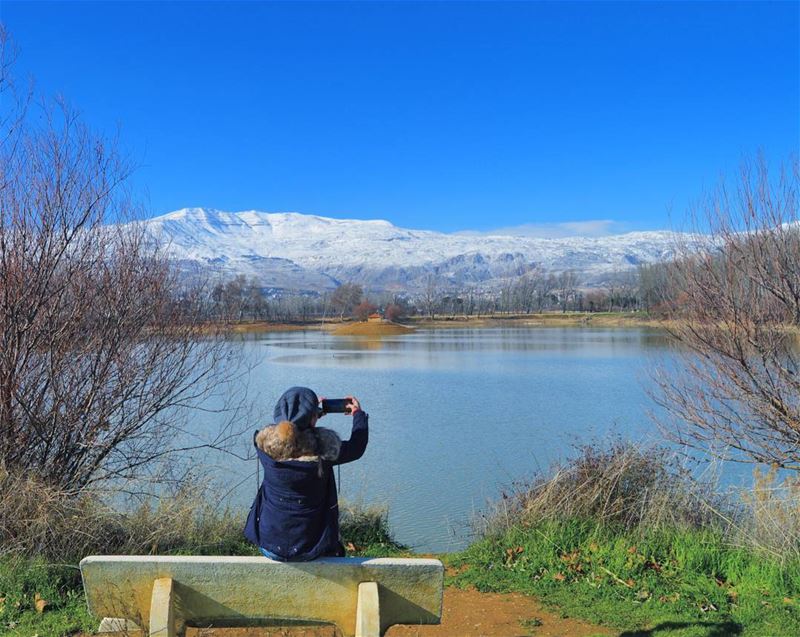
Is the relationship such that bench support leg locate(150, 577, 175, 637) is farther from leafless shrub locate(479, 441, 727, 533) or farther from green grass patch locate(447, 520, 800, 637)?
leafless shrub locate(479, 441, 727, 533)

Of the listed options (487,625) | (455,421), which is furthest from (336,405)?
(455,421)

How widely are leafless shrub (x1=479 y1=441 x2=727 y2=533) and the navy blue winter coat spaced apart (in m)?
3.37

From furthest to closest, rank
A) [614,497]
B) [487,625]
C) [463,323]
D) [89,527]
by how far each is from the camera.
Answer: [463,323]
[614,497]
[89,527]
[487,625]

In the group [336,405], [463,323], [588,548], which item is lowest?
[588,548]

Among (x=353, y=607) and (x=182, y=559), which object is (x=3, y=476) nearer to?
(x=182, y=559)

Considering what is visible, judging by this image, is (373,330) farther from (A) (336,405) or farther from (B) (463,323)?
(A) (336,405)

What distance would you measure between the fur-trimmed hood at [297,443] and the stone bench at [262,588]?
0.53m

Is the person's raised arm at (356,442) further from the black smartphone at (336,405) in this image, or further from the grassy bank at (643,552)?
the grassy bank at (643,552)

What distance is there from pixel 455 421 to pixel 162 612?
1451cm

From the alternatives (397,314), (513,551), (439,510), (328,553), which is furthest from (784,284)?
(397,314)

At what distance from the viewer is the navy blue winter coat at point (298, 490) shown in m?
3.26

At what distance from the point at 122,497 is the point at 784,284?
24.9ft

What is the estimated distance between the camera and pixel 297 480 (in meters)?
3.30

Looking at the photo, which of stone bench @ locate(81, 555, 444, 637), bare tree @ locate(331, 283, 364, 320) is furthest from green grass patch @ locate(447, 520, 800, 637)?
bare tree @ locate(331, 283, 364, 320)
